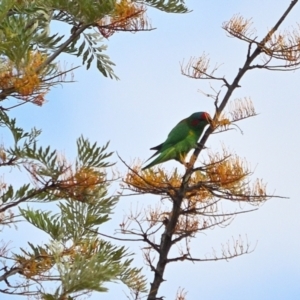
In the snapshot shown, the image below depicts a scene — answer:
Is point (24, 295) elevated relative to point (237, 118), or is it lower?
lower

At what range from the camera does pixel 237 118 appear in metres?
2.82

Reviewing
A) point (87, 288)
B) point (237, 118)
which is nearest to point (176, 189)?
point (237, 118)

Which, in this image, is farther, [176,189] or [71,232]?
[71,232]

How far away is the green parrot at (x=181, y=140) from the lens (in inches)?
140

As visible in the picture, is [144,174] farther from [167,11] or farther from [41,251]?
[167,11]

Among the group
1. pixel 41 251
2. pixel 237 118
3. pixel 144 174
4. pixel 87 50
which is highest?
pixel 87 50

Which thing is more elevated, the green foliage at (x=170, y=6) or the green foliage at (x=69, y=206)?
the green foliage at (x=170, y=6)

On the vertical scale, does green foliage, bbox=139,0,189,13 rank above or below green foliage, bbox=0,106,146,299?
above

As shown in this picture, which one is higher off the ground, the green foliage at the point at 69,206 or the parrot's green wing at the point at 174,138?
the parrot's green wing at the point at 174,138

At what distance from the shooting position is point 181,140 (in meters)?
3.64

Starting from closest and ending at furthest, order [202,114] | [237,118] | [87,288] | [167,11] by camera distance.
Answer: [87,288] < [237,118] < [167,11] < [202,114]

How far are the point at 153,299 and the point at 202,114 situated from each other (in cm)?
151

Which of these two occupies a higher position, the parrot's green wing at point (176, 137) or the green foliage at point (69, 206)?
the parrot's green wing at point (176, 137)

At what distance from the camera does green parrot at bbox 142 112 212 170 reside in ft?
11.6
